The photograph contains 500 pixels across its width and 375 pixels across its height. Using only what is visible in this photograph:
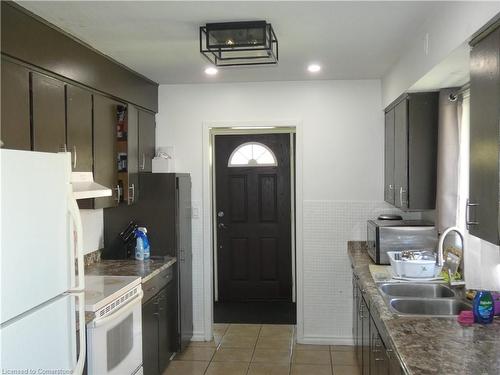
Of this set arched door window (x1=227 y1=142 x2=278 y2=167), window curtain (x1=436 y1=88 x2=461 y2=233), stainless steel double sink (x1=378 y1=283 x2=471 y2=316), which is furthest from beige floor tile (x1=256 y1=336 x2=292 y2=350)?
arched door window (x1=227 y1=142 x2=278 y2=167)

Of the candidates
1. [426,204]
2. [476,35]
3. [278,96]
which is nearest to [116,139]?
[278,96]

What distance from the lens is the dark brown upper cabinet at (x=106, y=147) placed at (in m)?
3.41

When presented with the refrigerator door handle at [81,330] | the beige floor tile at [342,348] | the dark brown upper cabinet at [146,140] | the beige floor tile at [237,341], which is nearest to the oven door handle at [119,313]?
the refrigerator door handle at [81,330]

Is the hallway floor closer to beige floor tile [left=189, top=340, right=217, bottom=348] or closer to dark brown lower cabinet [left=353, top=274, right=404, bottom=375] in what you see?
beige floor tile [left=189, top=340, right=217, bottom=348]

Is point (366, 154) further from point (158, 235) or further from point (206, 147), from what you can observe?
point (158, 235)

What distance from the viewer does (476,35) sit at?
2031 mm

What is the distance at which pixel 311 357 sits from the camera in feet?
14.0

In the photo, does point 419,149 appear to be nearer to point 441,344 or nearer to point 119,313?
point 441,344

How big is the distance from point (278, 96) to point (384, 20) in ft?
6.13

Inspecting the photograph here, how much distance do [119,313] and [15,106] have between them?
1.29 metres

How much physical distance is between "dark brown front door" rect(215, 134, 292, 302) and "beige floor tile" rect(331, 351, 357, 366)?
1564 mm

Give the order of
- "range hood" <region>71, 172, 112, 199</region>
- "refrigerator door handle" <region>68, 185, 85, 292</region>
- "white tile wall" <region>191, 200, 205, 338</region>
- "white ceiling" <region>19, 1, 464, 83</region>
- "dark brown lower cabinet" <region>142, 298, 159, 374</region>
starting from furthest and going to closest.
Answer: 1. "white tile wall" <region>191, 200, 205, 338</region>
2. "dark brown lower cabinet" <region>142, 298, 159, 374</region>
3. "range hood" <region>71, 172, 112, 199</region>
4. "white ceiling" <region>19, 1, 464, 83</region>
5. "refrigerator door handle" <region>68, 185, 85, 292</region>

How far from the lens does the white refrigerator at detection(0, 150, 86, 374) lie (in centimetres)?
160

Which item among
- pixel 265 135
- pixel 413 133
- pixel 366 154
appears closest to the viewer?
pixel 413 133
